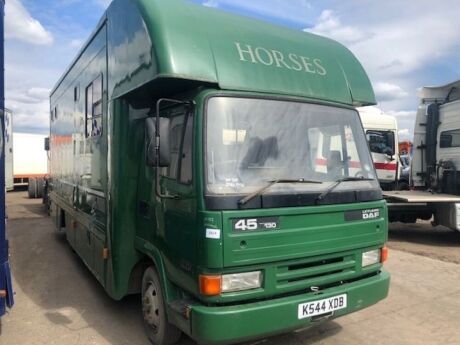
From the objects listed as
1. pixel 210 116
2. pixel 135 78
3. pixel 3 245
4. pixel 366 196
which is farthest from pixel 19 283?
pixel 366 196

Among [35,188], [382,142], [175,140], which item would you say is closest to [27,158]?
[35,188]

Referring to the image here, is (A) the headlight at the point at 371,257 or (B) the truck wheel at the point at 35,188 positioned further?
(B) the truck wheel at the point at 35,188

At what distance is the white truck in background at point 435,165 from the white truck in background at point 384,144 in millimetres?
1626

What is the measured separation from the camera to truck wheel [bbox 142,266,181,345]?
398 centimetres

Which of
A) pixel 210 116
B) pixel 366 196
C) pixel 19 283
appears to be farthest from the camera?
pixel 19 283

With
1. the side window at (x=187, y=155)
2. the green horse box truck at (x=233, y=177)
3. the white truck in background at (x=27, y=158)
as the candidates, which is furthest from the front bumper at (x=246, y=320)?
the white truck in background at (x=27, y=158)

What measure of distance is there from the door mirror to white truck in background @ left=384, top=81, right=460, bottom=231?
24.1 ft

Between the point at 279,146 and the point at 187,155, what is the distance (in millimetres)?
771

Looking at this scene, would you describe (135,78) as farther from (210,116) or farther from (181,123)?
(210,116)

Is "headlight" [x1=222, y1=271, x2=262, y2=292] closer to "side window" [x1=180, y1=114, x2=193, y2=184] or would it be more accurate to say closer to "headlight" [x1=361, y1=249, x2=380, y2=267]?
"side window" [x1=180, y1=114, x2=193, y2=184]

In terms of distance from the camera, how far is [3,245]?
4.10m

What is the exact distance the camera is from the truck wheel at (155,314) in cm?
398

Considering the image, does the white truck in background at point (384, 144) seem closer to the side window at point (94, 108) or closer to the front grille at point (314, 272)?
the side window at point (94, 108)

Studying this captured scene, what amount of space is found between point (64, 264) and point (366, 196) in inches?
217
